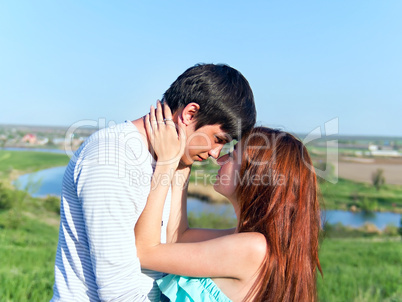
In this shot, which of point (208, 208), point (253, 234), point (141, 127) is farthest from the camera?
point (208, 208)

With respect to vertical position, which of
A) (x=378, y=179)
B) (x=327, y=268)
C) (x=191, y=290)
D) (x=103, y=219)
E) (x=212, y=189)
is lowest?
(x=327, y=268)

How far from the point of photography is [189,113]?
2.07 m

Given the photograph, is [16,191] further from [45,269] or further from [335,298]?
[335,298]

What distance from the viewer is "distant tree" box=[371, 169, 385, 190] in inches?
515

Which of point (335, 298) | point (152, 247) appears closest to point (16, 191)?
point (335, 298)

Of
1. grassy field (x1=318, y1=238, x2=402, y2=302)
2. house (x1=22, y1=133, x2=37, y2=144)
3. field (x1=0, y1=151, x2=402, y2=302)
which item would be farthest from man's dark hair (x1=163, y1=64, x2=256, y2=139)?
house (x1=22, y1=133, x2=37, y2=144)

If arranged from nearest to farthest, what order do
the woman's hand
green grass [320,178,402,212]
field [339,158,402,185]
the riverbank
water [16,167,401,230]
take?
the woman's hand → water [16,167,401,230] → the riverbank → green grass [320,178,402,212] → field [339,158,402,185]

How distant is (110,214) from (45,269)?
341 cm

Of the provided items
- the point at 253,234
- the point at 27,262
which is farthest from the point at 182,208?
the point at 27,262

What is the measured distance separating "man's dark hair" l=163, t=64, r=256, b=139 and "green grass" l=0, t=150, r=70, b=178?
9506 millimetres

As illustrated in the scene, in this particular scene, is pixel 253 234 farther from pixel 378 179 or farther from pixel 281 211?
pixel 378 179

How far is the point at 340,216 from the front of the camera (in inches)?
414

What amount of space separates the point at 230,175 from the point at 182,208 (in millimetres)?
420

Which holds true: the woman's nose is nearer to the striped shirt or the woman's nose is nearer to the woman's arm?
the woman's arm
